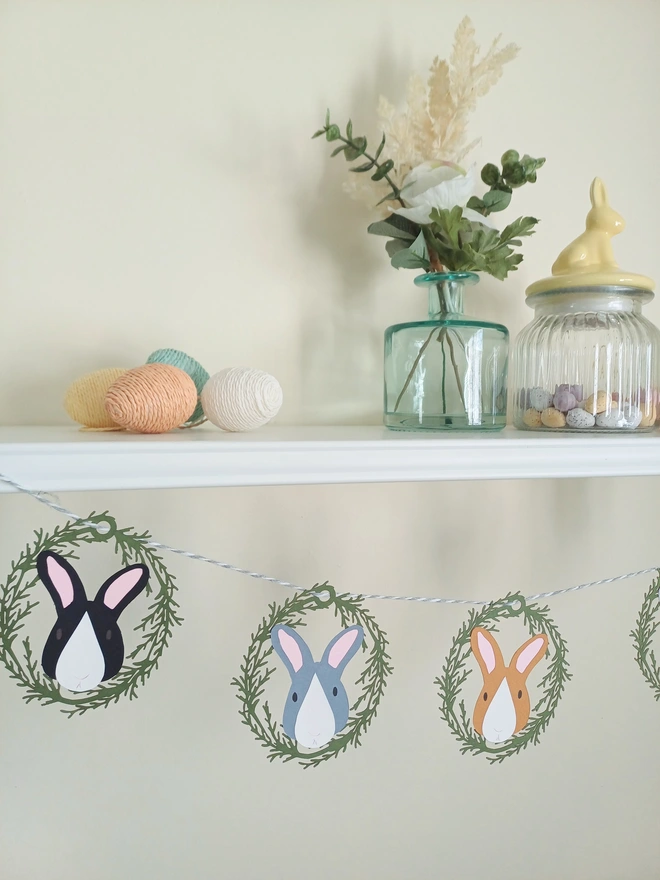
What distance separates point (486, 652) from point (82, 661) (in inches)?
13.6

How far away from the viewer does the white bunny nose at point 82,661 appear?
50 centimetres

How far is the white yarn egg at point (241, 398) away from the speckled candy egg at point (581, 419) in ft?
1.02

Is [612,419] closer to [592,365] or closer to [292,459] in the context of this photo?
[592,365]

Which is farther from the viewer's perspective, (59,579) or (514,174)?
(514,174)

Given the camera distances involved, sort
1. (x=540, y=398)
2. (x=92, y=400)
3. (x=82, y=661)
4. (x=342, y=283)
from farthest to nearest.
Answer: (x=342, y=283) → (x=540, y=398) → (x=92, y=400) → (x=82, y=661)

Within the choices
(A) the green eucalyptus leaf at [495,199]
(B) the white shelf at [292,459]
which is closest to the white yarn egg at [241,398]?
(B) the white shelf at [292,459]

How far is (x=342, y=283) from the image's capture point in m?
0.81

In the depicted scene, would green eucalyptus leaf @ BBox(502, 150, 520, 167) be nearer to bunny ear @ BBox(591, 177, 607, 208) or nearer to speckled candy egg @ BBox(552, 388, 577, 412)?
bunny ear @ BBox(591, 177, 607, 208)

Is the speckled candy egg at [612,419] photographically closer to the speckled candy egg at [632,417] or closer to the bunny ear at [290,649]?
the speckled candy egg at [632,417]

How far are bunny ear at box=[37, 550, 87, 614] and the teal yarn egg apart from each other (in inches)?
→ 7.6

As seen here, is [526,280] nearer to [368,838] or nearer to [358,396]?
[358,396]

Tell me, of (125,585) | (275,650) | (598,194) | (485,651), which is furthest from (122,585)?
(598,194)

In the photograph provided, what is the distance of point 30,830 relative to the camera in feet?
2.57

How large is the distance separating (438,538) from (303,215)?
0.45 meters
